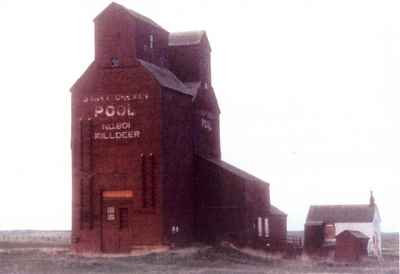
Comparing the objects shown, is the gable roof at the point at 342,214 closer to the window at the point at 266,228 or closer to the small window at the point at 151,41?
the window at the point at 266,228

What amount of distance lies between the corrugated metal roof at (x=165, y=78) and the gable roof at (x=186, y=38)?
11.9 ft

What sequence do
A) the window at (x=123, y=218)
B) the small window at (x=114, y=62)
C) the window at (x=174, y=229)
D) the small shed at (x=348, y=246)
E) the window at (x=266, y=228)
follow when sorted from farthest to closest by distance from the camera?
the small shed at (x=348, y=246)
the window at (x=266, y=228)
the small window at (x=114, y=62)
the window at (x=174, y=229)
the window at (x=123, y=218)

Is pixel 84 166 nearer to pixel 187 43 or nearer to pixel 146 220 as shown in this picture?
pixel 146 220

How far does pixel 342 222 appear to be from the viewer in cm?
7938

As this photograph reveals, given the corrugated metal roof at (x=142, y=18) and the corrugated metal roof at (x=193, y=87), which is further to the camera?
the corrugated metal roof at (x=193, y=87)

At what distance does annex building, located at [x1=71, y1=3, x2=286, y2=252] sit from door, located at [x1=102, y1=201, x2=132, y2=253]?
6cm

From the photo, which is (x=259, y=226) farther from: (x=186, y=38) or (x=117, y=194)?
(x=186, y=38)

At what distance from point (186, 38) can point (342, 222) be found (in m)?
37.1

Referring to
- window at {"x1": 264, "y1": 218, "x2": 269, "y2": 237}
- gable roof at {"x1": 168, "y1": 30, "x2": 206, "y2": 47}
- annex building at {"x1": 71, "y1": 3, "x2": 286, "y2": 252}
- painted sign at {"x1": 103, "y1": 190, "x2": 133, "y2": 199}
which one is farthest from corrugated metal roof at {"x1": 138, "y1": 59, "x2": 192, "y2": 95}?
window at {"x1": 264, "y1": 218, "x2": 269, "y2": 237}

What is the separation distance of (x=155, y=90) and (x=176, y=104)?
2688 millimetres

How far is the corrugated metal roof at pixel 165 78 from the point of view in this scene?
4322 centimetres

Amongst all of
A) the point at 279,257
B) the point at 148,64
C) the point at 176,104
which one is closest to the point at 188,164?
the point at 176,104

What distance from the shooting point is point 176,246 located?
43.0 meters

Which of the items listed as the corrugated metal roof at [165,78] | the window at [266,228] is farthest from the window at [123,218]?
the window at [266,228]
